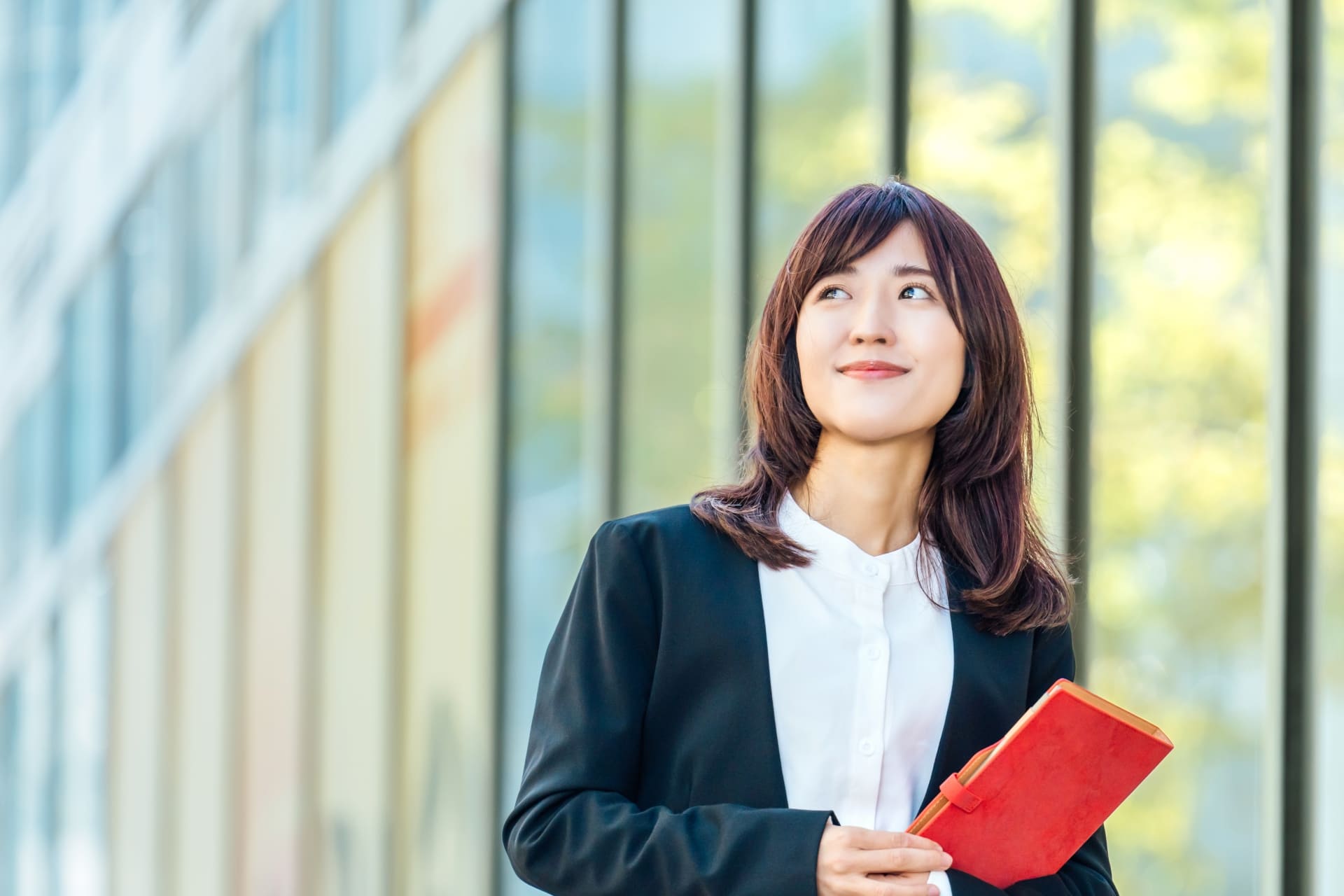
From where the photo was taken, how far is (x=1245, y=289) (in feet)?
10.8

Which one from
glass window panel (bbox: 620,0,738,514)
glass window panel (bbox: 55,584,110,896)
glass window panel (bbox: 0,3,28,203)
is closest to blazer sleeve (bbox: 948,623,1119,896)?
glass window panel (bbox: 620,0,738,514)

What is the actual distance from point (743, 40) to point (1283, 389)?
2135 mm

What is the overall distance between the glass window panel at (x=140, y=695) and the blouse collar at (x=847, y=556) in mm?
8305

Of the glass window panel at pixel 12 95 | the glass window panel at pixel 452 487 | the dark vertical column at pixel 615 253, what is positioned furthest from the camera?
the glass window panel at pixel 12 95

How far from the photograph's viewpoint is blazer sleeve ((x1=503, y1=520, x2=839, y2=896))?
5.35 ft

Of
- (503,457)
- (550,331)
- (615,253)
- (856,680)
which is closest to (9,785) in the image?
(503,457)

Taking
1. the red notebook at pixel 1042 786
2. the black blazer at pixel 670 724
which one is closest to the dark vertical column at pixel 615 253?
the black blazer at pixel 670 724

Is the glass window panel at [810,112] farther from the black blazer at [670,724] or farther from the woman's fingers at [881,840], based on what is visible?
the woman's fingers at [881,840]

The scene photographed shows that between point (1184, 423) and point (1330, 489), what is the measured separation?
0.39 meters

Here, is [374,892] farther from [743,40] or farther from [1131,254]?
[1131,254]

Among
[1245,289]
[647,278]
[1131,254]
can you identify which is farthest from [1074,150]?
[647,278]

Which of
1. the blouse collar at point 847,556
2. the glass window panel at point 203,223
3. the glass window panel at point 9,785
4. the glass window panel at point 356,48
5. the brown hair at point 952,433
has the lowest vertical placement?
the glass window panel at point 9,785

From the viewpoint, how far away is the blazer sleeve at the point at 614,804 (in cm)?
163

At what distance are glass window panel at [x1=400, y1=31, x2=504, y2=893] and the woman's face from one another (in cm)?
430
